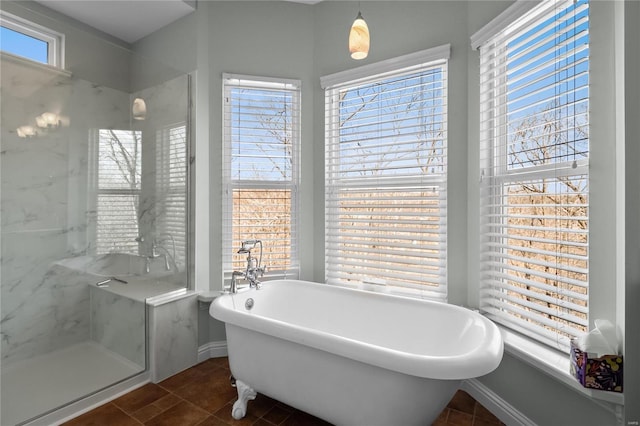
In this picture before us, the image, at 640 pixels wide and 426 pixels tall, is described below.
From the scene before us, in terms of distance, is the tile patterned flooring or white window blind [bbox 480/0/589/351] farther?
the tile patterned flooring

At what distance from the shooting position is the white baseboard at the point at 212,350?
2.53 metres

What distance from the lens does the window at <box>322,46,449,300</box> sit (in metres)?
2.26

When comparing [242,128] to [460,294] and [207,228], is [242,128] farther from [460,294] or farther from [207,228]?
[460,294]

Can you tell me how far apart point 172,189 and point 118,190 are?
354mm

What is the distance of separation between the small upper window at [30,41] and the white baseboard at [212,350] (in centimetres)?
221

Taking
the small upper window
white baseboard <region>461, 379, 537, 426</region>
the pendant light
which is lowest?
white baseboard <region>461, 379, 537, 426</region>

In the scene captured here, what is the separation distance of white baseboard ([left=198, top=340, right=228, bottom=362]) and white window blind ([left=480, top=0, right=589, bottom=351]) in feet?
6.45

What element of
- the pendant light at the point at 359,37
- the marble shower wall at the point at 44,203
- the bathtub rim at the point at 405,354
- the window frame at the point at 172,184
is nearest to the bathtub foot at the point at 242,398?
the bathtub rim at the point at 405,354

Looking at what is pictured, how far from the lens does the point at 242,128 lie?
2617mm

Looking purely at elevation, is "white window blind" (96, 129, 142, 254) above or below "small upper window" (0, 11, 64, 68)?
below

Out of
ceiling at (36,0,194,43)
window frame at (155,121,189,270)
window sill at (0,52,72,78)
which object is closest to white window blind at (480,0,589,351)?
window frame at (155,121,189,270)

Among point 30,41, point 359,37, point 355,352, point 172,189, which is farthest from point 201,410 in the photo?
point 30,41

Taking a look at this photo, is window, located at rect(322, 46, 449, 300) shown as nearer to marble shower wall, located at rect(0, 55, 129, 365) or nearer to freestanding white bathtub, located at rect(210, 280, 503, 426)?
freestanding white bathtub, located at rect(210, 280, 503, 426)

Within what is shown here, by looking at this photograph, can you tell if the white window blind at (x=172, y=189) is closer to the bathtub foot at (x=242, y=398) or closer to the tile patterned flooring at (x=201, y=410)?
the tile patterned flooring at (x=201, y=410)
